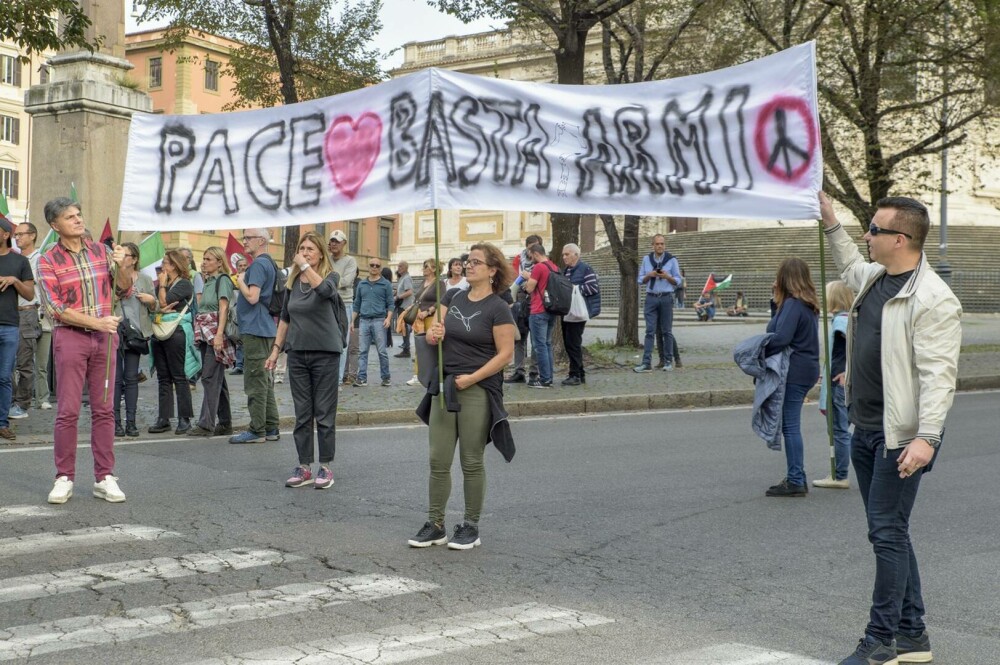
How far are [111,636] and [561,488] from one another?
176 inches

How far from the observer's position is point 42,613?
17.3 feet

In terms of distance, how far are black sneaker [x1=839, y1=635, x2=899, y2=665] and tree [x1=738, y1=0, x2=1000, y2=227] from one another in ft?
57.9

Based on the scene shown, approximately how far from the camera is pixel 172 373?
1191cm

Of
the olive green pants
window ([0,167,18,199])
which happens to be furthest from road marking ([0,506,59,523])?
window ([0,167,18,199])

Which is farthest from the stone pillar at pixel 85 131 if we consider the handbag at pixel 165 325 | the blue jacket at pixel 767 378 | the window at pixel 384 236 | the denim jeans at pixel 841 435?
the window at pixel 384 236

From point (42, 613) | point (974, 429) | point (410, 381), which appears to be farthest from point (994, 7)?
point (42, 613)

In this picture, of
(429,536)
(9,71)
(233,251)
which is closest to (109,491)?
(429,536)

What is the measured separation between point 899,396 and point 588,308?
11473 mm

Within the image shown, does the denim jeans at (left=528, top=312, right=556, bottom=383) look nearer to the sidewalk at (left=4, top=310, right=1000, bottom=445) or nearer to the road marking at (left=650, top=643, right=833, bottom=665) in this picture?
the sidewalk at (left=4, top=310, right=1000, bottom=445)

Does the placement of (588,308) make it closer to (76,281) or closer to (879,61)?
(879,61)

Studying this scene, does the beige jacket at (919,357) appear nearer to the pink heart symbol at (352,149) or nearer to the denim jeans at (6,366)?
the pink heart symbol at (352,149)

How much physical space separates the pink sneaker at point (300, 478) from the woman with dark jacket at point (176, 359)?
11.0ft

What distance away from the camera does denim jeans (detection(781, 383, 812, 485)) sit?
875 centimetres

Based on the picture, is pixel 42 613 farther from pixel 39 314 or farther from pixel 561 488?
pixel 39 314
